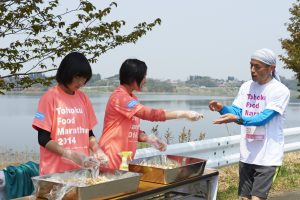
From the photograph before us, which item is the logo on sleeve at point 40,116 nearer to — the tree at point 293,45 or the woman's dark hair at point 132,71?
the woman's dark hair at point 132,71

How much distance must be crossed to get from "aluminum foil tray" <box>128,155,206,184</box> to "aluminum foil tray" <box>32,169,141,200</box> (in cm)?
37

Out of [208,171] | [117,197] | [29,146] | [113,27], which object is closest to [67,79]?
[117,197]

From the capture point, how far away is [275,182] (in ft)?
22.8

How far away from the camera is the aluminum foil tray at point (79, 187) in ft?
9.04

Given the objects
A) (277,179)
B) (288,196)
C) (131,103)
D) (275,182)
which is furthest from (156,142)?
(277,179)

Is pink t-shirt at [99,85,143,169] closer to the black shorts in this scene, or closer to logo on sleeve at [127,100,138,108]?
logo on sleeve at [127,100,138,108]

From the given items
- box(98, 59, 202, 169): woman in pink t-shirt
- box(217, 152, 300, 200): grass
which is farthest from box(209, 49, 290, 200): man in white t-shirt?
box(217, 152, 300, 200): grass

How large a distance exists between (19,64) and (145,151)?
2281mm

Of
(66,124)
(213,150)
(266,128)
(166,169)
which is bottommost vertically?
(213,150)

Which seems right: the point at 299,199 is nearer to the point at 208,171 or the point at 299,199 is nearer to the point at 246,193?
the point at 246,193

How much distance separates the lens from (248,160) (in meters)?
4.39

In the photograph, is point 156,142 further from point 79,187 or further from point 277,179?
point 277,179

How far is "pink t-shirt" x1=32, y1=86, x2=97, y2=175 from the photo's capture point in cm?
321

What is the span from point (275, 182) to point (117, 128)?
393 centimetres
